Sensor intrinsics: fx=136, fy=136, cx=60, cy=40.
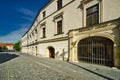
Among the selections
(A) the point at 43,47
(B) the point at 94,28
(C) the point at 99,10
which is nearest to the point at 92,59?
(B) the point at 94,28

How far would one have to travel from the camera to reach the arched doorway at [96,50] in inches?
407

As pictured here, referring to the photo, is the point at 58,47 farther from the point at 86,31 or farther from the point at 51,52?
the point at 86,31

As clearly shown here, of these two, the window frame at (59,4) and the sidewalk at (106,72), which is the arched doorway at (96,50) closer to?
the sidewalk at (106,72)

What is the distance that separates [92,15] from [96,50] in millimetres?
3244

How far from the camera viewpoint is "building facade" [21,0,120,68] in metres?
10.0

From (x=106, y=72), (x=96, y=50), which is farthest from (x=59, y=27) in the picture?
(x=106, y=72)

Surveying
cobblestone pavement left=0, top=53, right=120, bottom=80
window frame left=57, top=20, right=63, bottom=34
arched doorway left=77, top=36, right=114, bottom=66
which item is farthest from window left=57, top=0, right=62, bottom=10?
cobblestone pavement left=0, top=53, right=120, bottom=80

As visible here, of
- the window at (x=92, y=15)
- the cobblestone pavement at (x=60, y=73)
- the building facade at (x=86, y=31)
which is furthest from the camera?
the window at (x=92, y=15)

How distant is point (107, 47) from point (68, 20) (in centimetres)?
636

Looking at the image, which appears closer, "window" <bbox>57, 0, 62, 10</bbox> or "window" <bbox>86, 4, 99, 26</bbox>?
"window" <bbox>86, 4, 99, 26</bbox>

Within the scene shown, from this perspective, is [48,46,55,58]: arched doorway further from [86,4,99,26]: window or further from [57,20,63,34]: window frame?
[86,4,99,26]: window

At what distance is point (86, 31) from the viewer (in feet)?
40.0

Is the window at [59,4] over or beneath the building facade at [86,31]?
over

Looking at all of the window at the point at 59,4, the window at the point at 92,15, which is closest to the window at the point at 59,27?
the window at the point at 59,4
